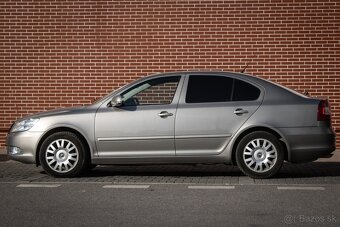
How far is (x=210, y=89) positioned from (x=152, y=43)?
15.7 ft

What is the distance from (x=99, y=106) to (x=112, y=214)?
3.20 metres

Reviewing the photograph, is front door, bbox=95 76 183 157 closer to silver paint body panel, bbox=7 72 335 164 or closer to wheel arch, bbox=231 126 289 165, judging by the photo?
silver paint body panel, bbox=7 72 335 164

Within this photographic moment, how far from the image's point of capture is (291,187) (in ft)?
28.7

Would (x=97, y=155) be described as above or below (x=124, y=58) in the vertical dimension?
below

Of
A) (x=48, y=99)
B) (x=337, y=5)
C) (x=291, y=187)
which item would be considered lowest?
(x=291, y=187)

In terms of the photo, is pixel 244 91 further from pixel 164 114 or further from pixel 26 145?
pixel 26 145

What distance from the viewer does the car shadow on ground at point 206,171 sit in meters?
10.2

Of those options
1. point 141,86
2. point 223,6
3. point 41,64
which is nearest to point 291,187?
point 141,86

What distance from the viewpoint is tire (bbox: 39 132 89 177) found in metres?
9.68

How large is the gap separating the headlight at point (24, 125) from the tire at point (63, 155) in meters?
0.34

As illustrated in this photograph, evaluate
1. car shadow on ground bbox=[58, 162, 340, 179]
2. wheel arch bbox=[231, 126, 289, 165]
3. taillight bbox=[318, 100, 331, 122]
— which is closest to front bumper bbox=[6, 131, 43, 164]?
car shadow on ground bbox=[58, 162, 340, 179]

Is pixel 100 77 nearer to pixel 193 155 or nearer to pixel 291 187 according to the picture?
pixel 193 155

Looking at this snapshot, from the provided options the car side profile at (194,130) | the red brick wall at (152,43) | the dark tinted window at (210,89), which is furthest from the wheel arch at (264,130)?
the red brick wall at (152,43)

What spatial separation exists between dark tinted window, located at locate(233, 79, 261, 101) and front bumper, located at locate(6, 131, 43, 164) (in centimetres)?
277
